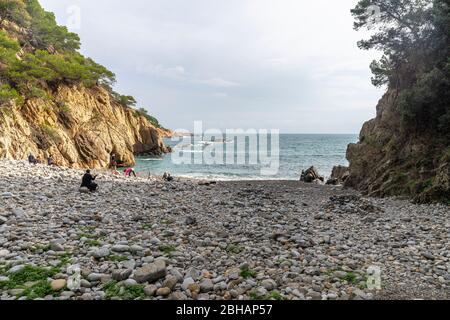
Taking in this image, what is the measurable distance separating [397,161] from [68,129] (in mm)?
38785

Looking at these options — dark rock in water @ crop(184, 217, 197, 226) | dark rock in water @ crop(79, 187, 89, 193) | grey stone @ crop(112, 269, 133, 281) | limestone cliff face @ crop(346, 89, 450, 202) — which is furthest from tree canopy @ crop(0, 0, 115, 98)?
limestone cliff face @ crop(346, 89, 450, 202)

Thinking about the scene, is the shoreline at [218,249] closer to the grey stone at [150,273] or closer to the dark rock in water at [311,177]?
the grey stone at [150,273]

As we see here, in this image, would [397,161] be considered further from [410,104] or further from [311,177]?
[311,177]

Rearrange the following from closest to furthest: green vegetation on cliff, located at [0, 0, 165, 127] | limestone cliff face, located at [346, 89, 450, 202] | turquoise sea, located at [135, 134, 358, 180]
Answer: limestone cliff face, located at [346, 89, 450, 202] < green vegetation on cliff, located at [0, 0, 165, 127] < turquoise sea, located at [135, 134, 358, 180]

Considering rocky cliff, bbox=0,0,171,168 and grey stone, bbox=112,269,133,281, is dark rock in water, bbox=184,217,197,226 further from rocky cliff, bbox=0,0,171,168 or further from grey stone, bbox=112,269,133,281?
rocky cliff, bbox=0,0,171,168

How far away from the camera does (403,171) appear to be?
637 inches

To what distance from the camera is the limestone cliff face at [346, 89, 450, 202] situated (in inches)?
526

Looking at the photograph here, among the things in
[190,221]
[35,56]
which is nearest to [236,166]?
[35,56]

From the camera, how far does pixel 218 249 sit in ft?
22.9

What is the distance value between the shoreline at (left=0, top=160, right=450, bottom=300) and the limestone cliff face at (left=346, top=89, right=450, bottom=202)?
207 cm

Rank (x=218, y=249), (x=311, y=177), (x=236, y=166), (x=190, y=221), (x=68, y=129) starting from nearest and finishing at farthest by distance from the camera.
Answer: (x=218, y=249) → (x=190, y=221) → (x=311, y=177) → (x=68, y=129) → (x=236, y=166)

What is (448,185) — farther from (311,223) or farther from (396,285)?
(396,285)

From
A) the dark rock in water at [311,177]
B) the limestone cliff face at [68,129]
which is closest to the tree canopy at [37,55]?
the limestone cliff face at [68,129]

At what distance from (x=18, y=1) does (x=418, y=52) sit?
46207 millimetres
